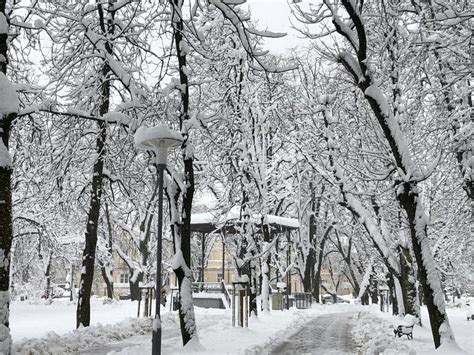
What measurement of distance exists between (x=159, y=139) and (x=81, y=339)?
6.61 meters

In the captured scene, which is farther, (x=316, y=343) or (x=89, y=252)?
(x=316, y=343)

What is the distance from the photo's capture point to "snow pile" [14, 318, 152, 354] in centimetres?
960

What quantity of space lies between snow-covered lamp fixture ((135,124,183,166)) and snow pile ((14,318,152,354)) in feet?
14.3

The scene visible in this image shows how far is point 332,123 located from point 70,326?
37.5ft

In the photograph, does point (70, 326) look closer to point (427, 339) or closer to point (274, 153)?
point (427, 339)

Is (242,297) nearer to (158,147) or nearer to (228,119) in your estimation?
(228,119)

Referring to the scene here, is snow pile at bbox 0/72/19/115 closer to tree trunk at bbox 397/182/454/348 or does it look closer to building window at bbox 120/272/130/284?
tree trunk at bbox 397/182/454/348

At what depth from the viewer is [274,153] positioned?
26219 mm

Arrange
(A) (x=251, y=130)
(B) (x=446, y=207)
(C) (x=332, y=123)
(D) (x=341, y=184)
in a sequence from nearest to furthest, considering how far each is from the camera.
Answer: (D) (x=341, y=184)
(C) (x=332, y=123)
(B) (x=446, y=207)
(A) (x=251, y=130)

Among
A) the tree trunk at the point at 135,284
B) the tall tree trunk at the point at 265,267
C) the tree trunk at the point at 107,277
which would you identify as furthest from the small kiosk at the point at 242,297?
the tree trunk at the point at 107,277

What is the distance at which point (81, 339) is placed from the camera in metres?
12.2

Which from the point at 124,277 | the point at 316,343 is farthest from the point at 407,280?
the point at 124,277

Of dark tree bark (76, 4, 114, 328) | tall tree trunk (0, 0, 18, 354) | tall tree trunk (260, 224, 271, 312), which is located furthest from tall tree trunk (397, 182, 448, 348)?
tall tree trunk (260, 224, 271, 312)

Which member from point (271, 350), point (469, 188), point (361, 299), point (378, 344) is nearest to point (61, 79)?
point (271, 350)
